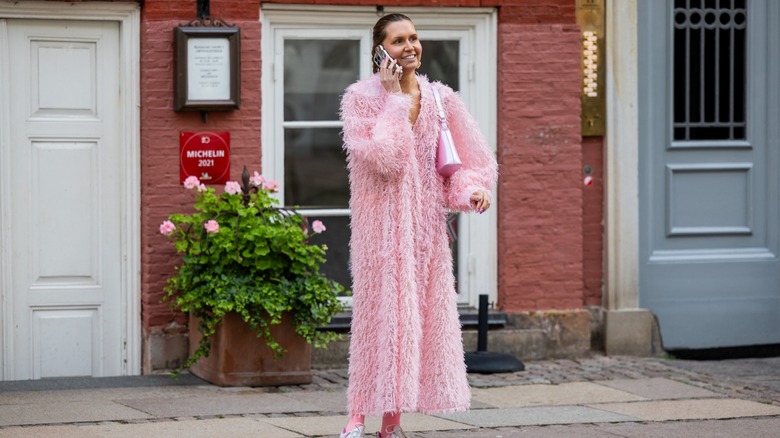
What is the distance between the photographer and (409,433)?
22.8 feet

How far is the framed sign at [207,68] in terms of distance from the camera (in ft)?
28.9

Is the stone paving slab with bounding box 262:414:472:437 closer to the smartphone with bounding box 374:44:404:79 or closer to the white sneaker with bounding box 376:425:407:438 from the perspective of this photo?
the white sneaker with bounding box 376:425:407:438

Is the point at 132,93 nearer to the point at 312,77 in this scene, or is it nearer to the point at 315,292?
the point at 312,77

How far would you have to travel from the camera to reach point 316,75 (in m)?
9.41

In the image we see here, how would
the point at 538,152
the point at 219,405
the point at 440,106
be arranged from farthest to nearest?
the point at 538,152 < the point at 219,405 < the point at 440,106

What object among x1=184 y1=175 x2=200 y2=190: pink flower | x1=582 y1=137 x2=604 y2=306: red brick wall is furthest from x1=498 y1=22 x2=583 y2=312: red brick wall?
x1=184 y1=175 x2=200 y2=190: pink flower

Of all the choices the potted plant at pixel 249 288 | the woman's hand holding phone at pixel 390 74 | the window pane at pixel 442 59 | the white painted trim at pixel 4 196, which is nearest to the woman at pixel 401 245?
the woman's hand holding phone at pixel 390 74

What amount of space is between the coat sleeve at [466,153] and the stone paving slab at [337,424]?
1458mm

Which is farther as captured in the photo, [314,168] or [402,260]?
[314,168]

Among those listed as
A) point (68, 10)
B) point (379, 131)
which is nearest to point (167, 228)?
point (68, 10)

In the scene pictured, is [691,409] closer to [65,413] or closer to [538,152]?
[538,152]

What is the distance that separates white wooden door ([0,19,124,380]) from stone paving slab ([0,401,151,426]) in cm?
→ 128

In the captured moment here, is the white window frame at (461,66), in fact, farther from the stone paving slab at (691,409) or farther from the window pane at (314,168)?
the stone paving slab at (691,409)

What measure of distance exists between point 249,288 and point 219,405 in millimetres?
841
